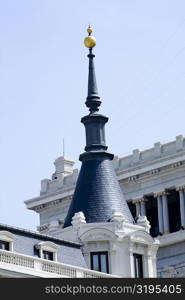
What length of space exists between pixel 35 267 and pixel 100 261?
36.7 feet

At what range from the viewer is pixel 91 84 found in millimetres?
107250

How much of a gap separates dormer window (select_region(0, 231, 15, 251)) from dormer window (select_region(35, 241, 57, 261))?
106 inches

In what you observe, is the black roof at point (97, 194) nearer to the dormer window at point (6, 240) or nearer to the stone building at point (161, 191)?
the dormer window at point (6, 240)

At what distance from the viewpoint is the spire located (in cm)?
10606

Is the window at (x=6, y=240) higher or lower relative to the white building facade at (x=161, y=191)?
lower

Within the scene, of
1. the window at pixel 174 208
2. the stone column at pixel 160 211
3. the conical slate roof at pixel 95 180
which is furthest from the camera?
the window at pixel 174 208

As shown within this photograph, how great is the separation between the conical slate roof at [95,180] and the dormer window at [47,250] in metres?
7.47

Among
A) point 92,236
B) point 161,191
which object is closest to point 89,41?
point 92,236

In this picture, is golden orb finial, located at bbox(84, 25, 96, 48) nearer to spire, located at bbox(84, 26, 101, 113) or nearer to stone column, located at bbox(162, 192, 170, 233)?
spire, located at bbox(84, 26, 101, 113)

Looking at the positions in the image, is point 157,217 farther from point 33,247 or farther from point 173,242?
point 33,247

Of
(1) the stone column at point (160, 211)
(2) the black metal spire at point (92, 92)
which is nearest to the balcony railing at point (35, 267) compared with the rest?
(2) the black metal spire at point (92, 92)

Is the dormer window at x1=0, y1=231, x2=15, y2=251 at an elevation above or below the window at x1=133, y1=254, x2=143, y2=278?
below

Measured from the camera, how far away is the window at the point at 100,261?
96.8 meters

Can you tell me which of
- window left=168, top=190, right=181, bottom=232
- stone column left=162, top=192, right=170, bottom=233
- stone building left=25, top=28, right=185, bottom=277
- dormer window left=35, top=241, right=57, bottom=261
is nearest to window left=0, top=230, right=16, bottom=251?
dormer window left=35, top=241, right=57, bottom=261
